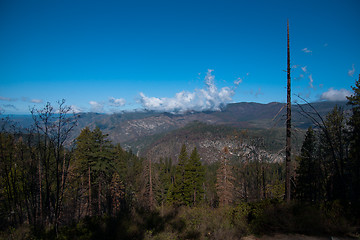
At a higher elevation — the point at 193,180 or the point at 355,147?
the point at 355,147

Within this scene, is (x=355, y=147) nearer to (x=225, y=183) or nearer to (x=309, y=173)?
(x=309, y=173)

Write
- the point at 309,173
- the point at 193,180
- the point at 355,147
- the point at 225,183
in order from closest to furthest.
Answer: the point at 355,147
the point at 309,173
the point at 225,183
the point at 193,180

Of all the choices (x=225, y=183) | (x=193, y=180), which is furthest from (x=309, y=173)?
(x=193, y=180)

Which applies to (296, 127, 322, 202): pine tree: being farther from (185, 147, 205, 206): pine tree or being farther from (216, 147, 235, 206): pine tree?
(185, 147, 205, 206): pine tree

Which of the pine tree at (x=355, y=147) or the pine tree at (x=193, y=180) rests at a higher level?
the pine tree at (x=355, y=147)

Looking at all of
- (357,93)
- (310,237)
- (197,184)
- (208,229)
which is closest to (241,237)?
(208,229)

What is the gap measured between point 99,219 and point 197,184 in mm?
24164

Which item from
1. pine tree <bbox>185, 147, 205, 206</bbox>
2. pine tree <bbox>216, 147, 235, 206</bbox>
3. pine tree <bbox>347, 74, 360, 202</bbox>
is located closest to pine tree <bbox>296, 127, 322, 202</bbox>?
pine tree <bbox>347, 74, 360, 202</bbox>

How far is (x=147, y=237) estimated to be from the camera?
6.79m

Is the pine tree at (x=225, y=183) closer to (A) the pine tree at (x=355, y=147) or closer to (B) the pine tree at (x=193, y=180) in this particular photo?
(B) the pine tree at (x=193, y=180)

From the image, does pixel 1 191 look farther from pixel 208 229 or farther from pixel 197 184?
pixel 197 184

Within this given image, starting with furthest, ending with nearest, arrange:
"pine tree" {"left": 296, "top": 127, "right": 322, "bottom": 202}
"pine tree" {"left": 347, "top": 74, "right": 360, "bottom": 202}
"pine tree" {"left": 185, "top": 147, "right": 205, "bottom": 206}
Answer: "pine tree" {"left": 185, "top": 147, "right": 205, "bottom": 206}, "pine tree" {"left": 296, "top": 127, "right": 322, "bottom": 202}, "pine tree" {"left": 347, "top": 74, "right": 360, "bottom": 202}

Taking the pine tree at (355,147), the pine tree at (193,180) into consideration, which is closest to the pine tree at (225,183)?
the pine tree at (193,180)

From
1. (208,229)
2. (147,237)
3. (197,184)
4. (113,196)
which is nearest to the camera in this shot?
(147,237)
